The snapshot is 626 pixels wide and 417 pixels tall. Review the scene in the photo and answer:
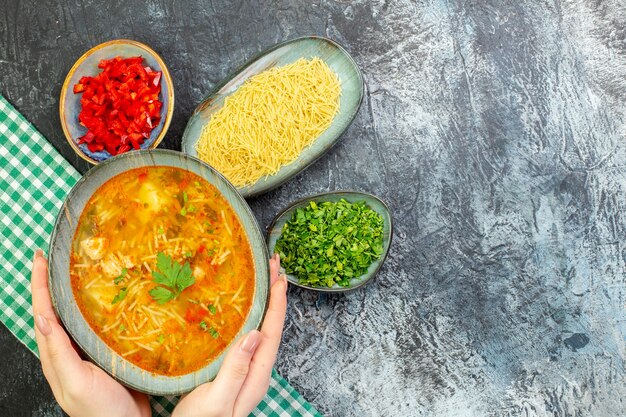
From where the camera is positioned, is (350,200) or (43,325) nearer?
(43,325)

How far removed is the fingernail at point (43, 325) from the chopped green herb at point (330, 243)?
1.22 metres

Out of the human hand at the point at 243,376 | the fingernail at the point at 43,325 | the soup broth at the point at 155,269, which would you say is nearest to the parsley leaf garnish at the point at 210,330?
the soup broth at the point at 155,269

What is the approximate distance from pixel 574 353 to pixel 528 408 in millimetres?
410

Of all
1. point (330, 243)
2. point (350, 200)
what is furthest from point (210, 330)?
point (350, 200)

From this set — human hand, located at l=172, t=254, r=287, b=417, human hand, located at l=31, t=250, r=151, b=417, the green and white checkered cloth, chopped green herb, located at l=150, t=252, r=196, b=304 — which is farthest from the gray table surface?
human hand, located at l=31, t=250, r=151, b=417

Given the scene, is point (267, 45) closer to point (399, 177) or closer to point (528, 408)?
point (399, 177)

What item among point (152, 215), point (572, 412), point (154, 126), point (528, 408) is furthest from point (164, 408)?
point (572, 412)

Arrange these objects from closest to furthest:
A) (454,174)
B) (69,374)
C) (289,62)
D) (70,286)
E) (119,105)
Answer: (69,374)
(70,286)
(119,105)
(289,62)
(454,174)

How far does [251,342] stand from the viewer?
2438mm

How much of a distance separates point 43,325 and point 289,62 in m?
1.79

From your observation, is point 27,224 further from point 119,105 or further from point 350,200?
point 350,200

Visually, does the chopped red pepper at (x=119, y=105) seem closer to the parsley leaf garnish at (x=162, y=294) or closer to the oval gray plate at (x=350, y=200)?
the oval gray plate at (x=350, y=200)

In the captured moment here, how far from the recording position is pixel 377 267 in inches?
128

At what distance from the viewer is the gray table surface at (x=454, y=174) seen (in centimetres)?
342
